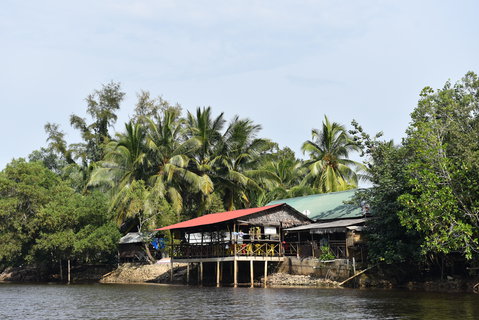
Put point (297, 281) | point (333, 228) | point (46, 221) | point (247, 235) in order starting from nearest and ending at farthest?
point (333, 228) → point (297, 281) → point (247, 235) → point (46, 221)

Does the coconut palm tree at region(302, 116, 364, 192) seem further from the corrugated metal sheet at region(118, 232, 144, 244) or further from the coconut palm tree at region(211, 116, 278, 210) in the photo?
the corrugated metal sheet at region(118, 232, 144, 244)

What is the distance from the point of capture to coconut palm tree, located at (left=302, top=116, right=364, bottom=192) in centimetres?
4444

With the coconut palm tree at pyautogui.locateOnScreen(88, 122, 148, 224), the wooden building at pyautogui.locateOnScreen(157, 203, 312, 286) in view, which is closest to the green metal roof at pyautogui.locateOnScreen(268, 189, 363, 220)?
the wooden building at pyautogui.locateOnScreen(157, 203, 312, 286)

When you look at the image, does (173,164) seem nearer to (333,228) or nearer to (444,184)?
(333,228)

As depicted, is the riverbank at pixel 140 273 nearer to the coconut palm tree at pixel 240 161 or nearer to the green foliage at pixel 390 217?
the coconut palm tree at pixel 240 161

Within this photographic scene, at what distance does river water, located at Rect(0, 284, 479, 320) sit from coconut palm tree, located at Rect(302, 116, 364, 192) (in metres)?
19.1

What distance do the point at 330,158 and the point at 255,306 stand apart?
26412mm

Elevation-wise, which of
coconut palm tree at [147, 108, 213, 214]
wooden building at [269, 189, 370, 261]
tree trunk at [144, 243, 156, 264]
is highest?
coconut palm tree at [147, 108, 213, 214]

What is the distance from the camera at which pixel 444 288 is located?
27.1 m

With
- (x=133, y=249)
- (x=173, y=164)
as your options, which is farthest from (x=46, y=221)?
(x=173, y=164)

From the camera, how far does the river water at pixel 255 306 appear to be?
57.7 ft

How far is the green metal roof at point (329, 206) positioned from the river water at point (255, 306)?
351 inches

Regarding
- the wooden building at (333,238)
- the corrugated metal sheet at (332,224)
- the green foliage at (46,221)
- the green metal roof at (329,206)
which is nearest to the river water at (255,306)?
the wooden building at (333,238)

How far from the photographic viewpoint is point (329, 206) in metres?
36.5
